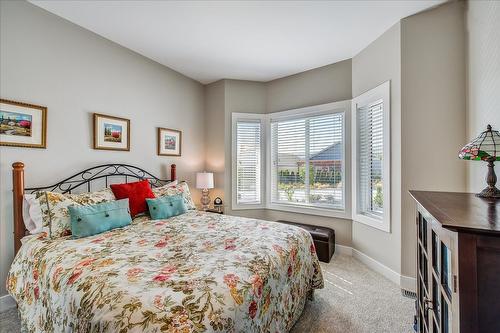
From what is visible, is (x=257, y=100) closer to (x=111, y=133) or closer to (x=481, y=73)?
(x=111, y=133)

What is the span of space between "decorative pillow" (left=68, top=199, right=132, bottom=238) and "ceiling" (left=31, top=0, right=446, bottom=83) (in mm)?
1967

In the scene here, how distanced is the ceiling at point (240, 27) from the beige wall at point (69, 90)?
19 centimetres

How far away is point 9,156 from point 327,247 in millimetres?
3583

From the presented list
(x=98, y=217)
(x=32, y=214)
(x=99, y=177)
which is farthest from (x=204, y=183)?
(x=32, y=214)

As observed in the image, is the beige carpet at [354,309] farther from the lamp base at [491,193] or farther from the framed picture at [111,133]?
the framed picture at [111,133]

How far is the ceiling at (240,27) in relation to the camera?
2.26 m

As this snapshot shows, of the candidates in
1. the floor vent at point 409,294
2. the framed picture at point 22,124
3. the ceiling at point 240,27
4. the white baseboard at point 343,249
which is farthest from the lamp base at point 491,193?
the framed picture at point 22,124

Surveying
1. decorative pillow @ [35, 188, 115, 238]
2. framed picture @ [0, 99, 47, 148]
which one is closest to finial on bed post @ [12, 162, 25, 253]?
decorative pillow @ [35, 188, 115, 238]

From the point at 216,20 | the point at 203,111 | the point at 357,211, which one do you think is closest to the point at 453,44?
the point at 357,211

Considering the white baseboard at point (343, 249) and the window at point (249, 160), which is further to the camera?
the window at point (249, 160)

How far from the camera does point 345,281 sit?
8.51ft

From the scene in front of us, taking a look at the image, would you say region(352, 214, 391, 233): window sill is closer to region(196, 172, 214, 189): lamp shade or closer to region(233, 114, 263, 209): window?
region(233, 114, 263, 209): window

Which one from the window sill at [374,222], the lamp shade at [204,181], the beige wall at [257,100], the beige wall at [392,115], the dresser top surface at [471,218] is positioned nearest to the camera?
the dresser top surface at [471,218]

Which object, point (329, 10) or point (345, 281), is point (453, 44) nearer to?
point (329, 10)
